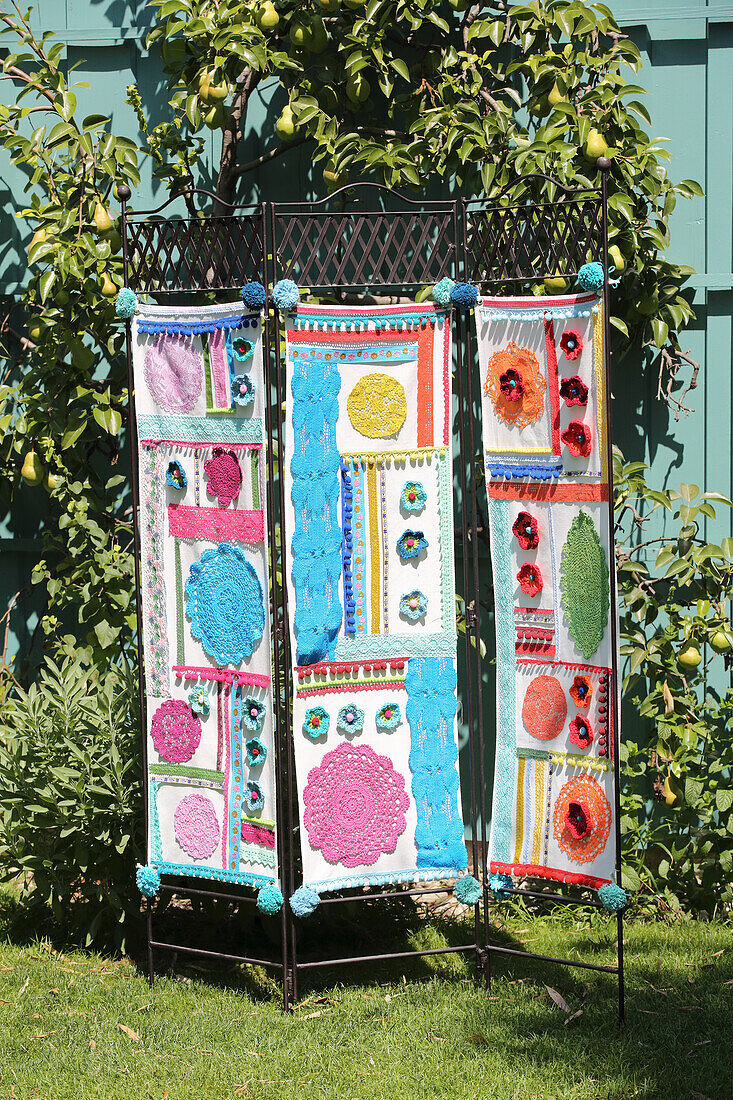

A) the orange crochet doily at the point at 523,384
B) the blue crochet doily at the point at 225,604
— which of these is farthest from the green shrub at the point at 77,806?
the orange crochet doily at the point at 523,384

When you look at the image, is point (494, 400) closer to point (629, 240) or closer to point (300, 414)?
point (300, 414)

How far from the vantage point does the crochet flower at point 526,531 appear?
357cm

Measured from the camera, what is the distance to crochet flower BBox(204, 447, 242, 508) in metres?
3.50

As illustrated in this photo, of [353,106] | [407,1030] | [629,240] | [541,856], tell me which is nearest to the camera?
[407,1030]

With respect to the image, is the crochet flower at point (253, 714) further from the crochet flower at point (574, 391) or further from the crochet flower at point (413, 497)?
the crochet flower at point (574, 391)

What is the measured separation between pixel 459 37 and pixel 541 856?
3024mm

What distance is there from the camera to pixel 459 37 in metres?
4.37

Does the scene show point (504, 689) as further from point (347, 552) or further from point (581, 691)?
point (347, 552)

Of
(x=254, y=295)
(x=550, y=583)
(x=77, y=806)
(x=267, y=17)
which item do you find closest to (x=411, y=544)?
(x=550, y=583)

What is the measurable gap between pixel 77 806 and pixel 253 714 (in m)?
0.76

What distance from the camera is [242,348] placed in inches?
135

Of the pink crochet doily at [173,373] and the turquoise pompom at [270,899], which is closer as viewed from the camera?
→ the turquoise pompom at [270,899]

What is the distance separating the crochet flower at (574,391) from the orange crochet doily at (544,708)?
0.85 meters

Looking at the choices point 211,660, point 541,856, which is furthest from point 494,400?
point 541,856
